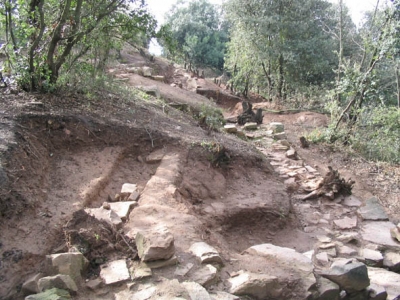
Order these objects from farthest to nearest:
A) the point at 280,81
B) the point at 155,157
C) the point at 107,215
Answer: the point at 280,81
the point at 155,157
the point at 107,215

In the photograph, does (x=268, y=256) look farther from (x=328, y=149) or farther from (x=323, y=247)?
(x=328, y=149)

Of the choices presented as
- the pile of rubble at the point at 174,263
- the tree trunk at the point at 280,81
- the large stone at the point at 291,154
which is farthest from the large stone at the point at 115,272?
the tree trunk at the point at 280,81

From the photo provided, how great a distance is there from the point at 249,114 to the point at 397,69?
4.04 meters

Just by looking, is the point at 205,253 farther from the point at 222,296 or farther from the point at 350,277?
the point at 350,277

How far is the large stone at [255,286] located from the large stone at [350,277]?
692 mm

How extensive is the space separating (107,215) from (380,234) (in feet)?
12.5

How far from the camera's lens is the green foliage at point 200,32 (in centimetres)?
1942

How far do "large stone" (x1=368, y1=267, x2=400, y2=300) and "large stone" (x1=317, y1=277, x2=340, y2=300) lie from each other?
0.69 meters

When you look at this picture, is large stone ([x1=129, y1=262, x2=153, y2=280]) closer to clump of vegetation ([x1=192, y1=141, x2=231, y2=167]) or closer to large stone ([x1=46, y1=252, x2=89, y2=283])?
large stone ([x1=46, y1=252, x2=89, y2=283])

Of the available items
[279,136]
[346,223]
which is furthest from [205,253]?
[279,136]

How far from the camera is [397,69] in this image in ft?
30.3

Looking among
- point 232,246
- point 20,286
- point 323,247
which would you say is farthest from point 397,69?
point 20,286

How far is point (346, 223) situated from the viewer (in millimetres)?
5262

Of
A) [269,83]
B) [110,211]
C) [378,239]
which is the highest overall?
[269,83]
